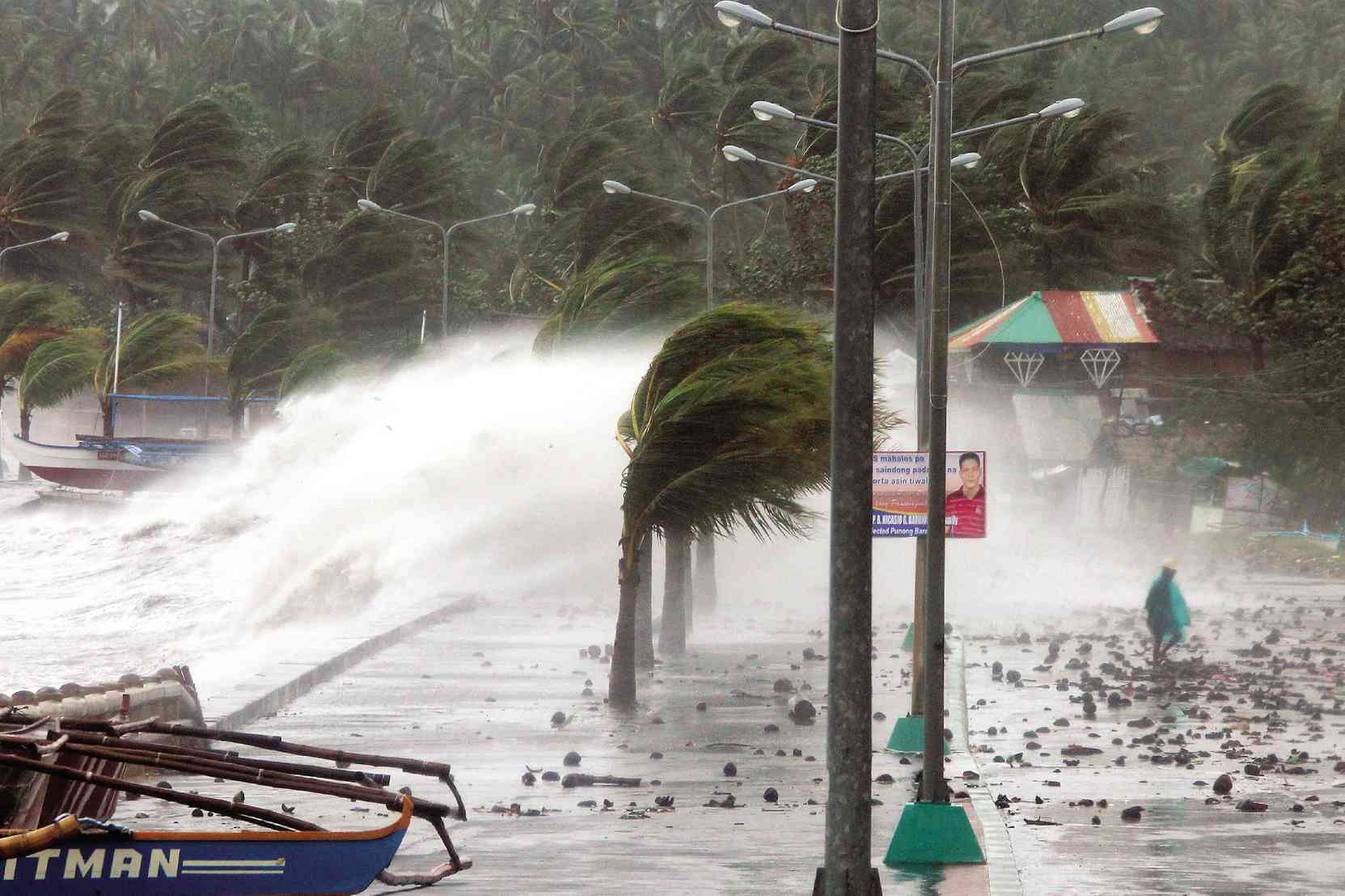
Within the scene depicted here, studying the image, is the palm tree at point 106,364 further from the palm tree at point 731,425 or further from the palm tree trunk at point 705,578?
the palm tree at point 731,425

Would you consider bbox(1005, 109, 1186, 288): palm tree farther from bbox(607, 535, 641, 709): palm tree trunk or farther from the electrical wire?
bbox(607, 535, 641, 709): palm tree trunk

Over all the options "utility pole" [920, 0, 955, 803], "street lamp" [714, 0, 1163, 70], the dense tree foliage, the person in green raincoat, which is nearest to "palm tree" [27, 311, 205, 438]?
the dense tree foliage

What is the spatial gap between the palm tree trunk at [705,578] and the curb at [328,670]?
189 inches

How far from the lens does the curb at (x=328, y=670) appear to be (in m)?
19.1

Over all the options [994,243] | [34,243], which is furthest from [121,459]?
[994,243]

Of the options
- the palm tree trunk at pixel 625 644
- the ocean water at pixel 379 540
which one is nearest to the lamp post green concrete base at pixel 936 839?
the palm tree trunk at pixel 625 644

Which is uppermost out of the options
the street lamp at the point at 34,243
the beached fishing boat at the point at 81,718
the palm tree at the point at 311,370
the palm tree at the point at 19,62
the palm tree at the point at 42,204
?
the palm tree at the point at 19,62

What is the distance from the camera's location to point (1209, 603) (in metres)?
40.1

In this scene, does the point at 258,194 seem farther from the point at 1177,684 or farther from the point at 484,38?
the point at 1177,684

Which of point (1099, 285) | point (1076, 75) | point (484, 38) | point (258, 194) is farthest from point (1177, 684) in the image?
point (484, 38)

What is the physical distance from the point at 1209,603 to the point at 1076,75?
72599mm

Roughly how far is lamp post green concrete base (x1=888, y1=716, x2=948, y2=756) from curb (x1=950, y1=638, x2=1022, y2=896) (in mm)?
394

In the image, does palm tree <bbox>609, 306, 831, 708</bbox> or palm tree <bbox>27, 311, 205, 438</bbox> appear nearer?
palm tree <bbox>609, 306, 831, 708</bbox>

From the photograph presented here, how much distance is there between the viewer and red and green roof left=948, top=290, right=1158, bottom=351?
6356 cm
